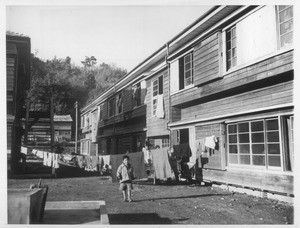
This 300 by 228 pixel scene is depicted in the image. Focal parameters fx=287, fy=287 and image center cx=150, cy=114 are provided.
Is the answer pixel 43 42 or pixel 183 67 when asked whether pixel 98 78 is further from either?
pixel 43 42

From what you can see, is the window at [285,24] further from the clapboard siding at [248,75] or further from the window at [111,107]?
the window at [111,107]

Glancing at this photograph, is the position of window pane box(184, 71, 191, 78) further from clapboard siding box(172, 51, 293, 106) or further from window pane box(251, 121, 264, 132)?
window pane box(251, 121, 264, 132)

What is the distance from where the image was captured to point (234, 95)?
9.27 meters

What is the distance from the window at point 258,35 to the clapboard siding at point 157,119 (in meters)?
4.41

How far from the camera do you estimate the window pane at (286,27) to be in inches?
276

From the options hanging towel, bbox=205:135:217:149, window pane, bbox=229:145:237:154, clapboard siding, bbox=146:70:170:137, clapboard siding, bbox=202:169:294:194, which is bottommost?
clapboard siding, bbox=202:169:294:194

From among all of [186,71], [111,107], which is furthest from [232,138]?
[111,107]

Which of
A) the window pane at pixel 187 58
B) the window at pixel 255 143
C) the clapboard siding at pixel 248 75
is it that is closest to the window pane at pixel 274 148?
the window at pixel 255 143

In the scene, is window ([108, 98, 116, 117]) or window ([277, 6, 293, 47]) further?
window ([108, 98, 116, 117])

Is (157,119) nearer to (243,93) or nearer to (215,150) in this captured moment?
(215,150)

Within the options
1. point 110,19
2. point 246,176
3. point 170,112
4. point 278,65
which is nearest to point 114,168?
point 170,112

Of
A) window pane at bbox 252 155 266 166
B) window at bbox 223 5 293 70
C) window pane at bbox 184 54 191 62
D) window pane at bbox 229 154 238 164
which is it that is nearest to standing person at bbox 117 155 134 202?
window pane at bbox 229 154 238 164

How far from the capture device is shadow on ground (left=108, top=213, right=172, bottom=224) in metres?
5.92

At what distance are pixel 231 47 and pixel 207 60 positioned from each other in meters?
1.20
